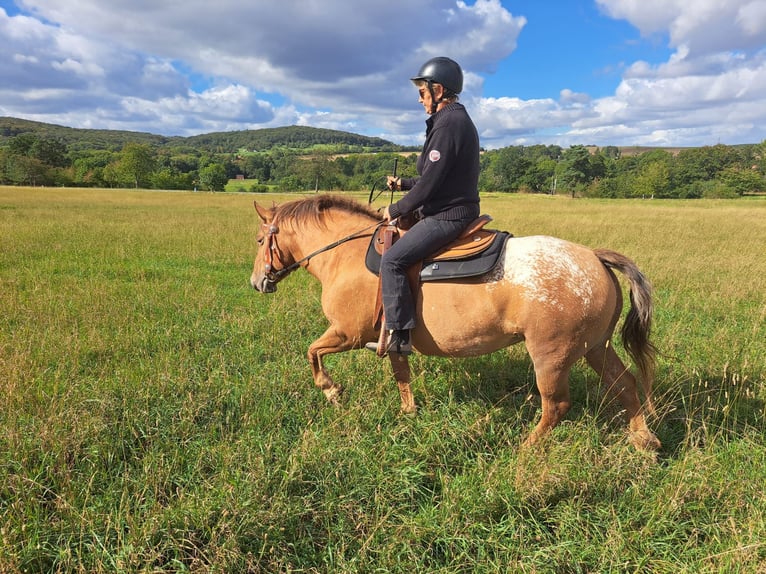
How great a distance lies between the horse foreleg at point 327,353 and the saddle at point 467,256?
3.51ft

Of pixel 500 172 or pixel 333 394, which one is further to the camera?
pixel 500 172

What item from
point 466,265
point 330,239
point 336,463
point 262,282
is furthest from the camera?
point 262,282

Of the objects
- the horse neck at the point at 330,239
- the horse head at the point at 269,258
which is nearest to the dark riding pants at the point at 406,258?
the horse neck at the point at 330,239

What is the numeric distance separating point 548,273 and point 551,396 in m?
1.09

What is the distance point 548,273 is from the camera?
3.32 metres

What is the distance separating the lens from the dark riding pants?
3.53 metres

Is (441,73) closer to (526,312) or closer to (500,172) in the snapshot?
(526,312)

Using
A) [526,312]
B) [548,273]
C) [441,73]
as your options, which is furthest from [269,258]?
[548,273]

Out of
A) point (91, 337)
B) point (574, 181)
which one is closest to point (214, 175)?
point (574, 181)

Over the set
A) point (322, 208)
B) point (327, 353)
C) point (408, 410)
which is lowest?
point (408, 410)

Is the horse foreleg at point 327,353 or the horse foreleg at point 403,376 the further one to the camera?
the horse foreleg at point 403,376

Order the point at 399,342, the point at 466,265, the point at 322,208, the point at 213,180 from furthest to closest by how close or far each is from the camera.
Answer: the point at 213,180 < the point at 322,208 < the point at 399,342 < the point at 466,265

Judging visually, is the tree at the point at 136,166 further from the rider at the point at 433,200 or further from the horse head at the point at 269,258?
the rider at the point at 433,200

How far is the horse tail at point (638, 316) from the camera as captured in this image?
3596 mm
